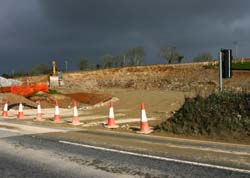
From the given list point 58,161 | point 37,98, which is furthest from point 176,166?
point 37,98

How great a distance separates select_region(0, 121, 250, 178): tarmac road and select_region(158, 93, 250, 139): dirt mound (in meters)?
4.24

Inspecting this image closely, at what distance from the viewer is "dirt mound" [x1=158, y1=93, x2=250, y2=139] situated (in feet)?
41.6

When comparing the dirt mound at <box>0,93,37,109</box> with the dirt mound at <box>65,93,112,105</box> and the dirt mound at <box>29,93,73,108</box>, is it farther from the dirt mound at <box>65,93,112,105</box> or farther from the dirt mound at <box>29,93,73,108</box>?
the dirt mound at <box>65,93,112,105</box>

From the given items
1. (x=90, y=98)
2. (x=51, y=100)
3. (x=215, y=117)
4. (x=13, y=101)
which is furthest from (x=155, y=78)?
(x=215, y=117)

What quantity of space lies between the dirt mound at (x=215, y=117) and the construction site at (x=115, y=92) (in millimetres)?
917

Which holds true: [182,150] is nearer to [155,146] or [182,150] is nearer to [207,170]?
[155,146]

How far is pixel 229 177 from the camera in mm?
6789

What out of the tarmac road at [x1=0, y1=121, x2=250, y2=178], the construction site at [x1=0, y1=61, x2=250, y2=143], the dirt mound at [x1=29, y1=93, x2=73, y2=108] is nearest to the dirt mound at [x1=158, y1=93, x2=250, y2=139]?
the construction site at [x1=0, y1=61, x2=250, y2=143]

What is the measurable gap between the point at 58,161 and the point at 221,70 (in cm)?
850

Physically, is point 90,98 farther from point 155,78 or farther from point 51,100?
point 155,78

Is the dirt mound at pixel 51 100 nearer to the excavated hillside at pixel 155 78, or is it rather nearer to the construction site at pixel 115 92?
the construction site at pixel 115 92

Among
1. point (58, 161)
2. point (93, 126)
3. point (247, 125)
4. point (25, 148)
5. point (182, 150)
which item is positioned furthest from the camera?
point (93, 126)

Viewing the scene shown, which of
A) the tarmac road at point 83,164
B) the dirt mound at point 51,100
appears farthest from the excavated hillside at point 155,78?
the tarmac road at point 83,164

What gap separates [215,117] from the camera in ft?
43.6
